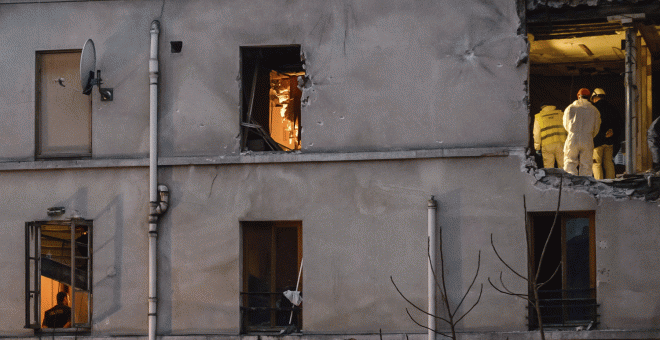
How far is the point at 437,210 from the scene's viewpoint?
1360 cm

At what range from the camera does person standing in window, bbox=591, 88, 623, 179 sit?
615 inches

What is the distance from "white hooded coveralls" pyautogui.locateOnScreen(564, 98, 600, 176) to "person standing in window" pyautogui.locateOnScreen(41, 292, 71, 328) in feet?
26.9

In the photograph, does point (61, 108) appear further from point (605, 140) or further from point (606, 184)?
point (605, 140)

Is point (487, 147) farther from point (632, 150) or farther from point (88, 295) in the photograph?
point (88, 295)

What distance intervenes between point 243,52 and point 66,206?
365 cm

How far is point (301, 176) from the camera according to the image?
1398 cm

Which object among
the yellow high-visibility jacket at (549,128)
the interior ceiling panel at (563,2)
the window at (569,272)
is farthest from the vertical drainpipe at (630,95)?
the yellow high-visibility jacket at (549,128)

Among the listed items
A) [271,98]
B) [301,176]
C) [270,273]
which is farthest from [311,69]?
[270,273]

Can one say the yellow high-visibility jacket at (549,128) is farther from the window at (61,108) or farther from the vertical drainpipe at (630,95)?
the window at (61,108)

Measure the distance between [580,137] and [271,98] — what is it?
497 centimetres

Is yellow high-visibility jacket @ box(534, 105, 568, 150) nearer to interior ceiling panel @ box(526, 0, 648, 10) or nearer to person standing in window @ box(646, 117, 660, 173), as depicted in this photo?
person standing in window @ box(646, 117, 660, 173)

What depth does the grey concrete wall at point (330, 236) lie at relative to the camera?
1327 cm

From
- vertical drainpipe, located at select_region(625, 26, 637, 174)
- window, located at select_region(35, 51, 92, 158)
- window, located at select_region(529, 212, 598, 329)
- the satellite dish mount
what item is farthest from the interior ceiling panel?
window, located at select_region(35, 51, 92, 158)

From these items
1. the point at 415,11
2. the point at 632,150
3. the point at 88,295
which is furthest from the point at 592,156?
the point at 88,295
